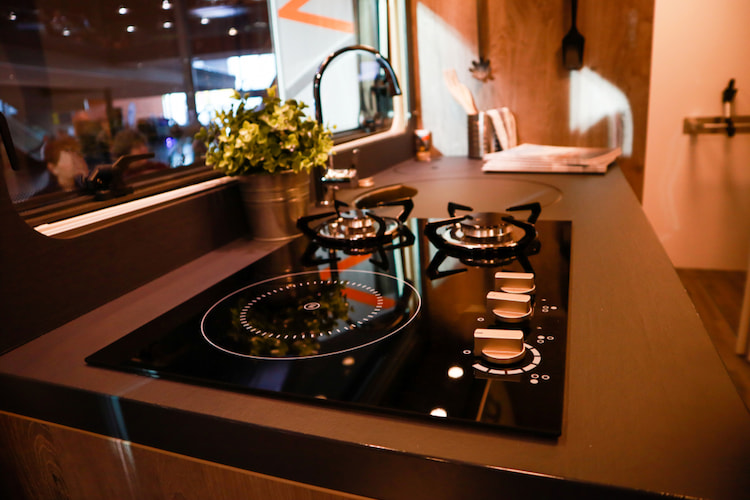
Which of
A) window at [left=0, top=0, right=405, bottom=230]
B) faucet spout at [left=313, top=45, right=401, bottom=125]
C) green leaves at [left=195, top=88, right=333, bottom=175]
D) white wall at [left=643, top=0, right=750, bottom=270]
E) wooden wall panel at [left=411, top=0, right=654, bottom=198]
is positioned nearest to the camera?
window at [left=0, top=0, right=405, bottom=230]

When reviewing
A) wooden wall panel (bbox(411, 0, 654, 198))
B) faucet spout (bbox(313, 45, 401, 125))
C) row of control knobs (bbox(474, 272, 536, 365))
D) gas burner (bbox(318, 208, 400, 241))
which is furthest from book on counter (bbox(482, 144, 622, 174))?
row of control knobs (bbox(474, 272, 536, 365))

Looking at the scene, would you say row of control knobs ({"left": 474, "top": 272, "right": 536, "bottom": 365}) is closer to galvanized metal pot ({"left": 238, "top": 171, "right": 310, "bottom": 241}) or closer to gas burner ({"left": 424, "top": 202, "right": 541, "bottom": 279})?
gas burner ({"left": 424, "top": 202, "right": 541, "bottom": 279})

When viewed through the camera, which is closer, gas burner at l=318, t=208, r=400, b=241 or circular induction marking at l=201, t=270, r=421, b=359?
circular induction marking at l=201, t=270, r=421, b=359

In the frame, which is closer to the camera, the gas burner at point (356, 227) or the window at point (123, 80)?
the window at point (123, 80)

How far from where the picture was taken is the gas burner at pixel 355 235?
3.50 ft

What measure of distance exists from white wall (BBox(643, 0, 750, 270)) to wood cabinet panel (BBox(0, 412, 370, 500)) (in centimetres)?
292

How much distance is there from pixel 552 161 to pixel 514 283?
3.87 ft

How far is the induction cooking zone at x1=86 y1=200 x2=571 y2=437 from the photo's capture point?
0.53 meters

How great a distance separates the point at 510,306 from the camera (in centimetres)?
69

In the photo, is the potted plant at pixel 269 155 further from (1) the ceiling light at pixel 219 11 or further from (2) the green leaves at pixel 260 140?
(1) the ceiling light at pixel 219 11

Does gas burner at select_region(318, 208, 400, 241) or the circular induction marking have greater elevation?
gas burner at select_region(318, 208, 400, 241)

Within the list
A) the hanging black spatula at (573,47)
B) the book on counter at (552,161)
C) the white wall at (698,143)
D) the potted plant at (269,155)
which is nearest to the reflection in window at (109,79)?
the potted plant at (269,155)

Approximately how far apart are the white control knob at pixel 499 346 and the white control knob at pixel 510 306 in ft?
0.30

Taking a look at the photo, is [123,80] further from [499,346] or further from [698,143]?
[698,143]
